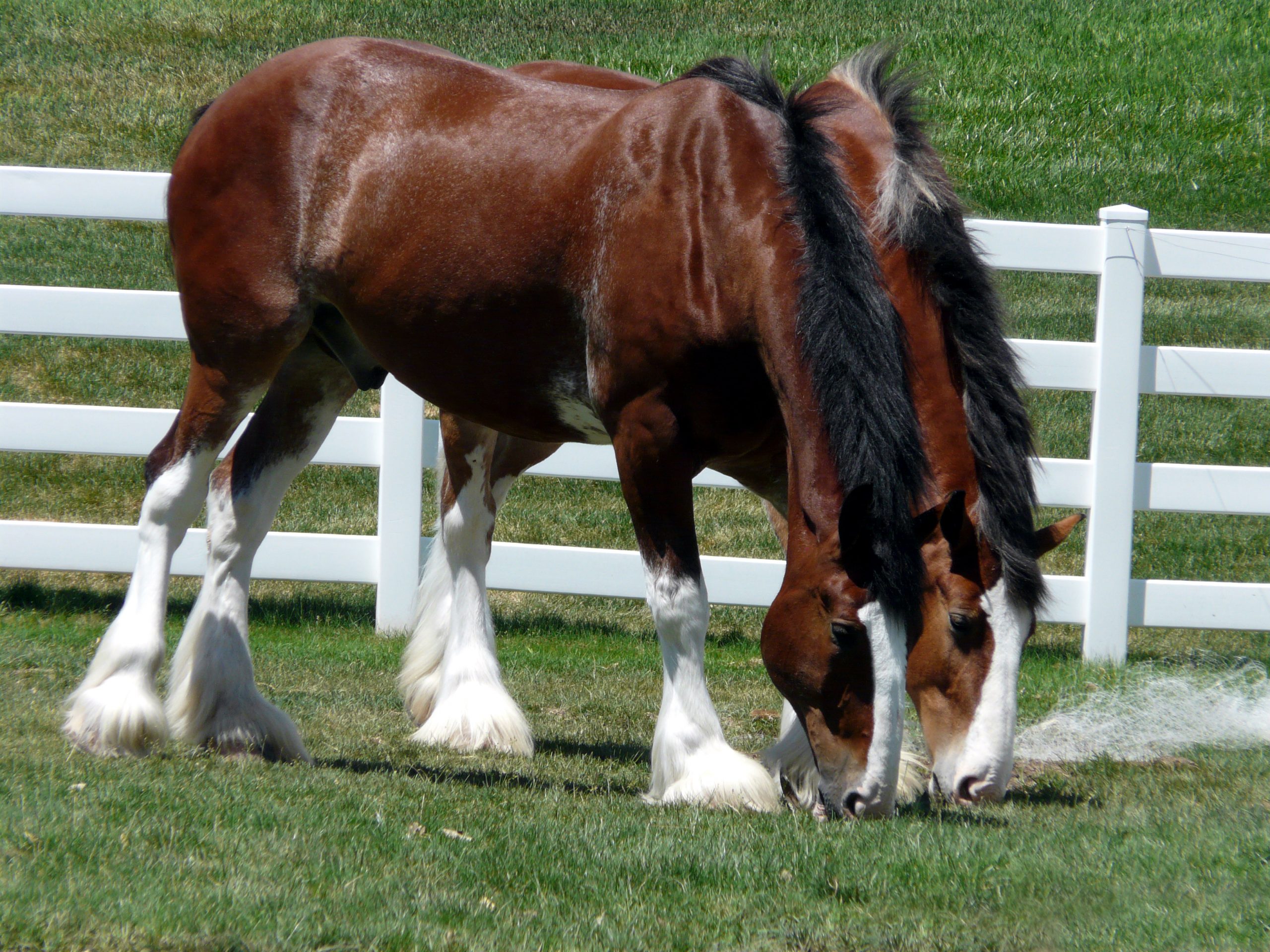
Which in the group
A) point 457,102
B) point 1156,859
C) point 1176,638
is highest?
point 457,102

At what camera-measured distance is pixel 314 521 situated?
8.33m

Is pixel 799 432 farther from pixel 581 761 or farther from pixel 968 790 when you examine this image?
pixel 581 761

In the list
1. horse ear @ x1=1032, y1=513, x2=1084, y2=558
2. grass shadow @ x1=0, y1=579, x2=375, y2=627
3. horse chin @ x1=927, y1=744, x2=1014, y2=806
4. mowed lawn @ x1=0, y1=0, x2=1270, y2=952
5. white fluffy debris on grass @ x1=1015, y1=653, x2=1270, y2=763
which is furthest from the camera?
grass shadow @ x1=0, y1=579, x2=375, y2=627

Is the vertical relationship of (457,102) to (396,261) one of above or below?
above

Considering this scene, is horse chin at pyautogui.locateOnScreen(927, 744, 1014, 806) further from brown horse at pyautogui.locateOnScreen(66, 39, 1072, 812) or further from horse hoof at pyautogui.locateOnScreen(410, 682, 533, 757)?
horse hoof at pyautogui.locateOnScreen(410, 682, 533, 757)

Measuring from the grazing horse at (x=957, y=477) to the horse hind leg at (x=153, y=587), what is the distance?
→ 198cm

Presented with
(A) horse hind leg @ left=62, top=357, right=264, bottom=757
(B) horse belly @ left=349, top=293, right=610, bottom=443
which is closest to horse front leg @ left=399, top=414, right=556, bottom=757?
(B) horse belly @ left=349, top=293, right=610, bottom=443

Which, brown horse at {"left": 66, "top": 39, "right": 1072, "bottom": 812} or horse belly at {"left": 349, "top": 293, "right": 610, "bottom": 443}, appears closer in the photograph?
brown horse at {"left": 66, "top": 39, "right": 1072, "bottom": 812}

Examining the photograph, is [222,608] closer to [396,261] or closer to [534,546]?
[396,261]

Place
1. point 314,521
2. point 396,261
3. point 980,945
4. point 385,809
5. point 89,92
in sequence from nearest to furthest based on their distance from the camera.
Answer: point 980,945 → point 385,809 → point 396,261 → point 314,521 → point 89,92

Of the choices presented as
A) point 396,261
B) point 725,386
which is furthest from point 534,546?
point 725,386

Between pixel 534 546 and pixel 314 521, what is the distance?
235 cm

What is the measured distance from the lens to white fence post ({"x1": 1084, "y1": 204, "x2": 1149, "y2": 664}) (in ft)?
20.8

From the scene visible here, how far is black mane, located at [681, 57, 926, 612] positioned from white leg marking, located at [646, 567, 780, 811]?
23.9 inches
